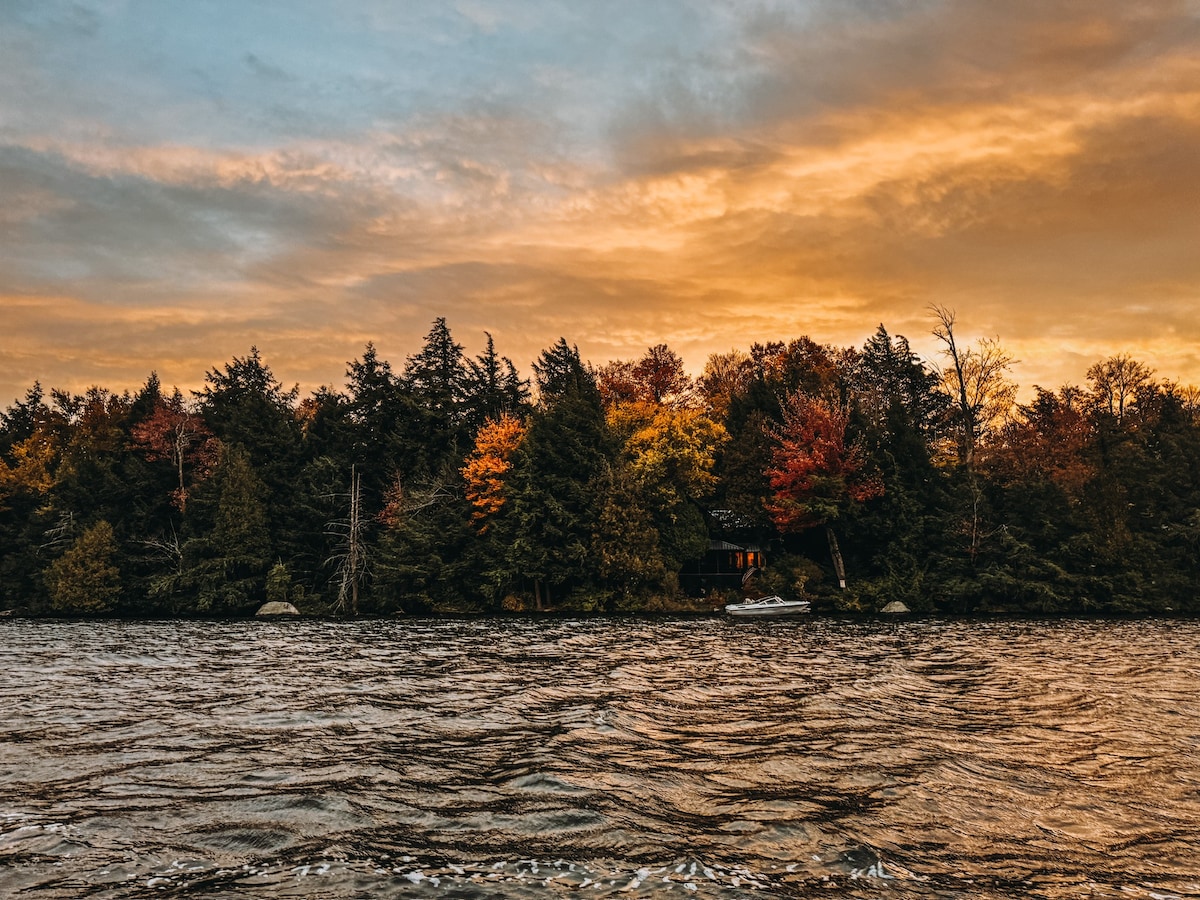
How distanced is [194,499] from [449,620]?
95.6ft

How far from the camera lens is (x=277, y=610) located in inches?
2238

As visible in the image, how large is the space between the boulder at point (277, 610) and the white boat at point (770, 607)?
99.9ft

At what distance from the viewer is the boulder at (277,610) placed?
185 ft

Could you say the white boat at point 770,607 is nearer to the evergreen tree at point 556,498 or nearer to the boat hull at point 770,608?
the boat hull at point 770,608

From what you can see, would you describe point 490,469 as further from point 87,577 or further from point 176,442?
point 87,577

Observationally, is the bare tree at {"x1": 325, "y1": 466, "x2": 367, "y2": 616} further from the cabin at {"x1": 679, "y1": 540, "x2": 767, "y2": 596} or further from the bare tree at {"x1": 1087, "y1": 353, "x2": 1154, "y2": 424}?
the bare tree at {"x1": 1087, "y1": 353, "x2": 1154, "y2": 424}

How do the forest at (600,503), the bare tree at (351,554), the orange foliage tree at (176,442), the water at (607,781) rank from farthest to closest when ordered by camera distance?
the orange foliage tree at (176,442), the bare tree at (351,554), the forest at (600,503), the water at (607,781)

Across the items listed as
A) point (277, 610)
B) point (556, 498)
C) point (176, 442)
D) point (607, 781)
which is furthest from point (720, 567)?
point (607, 781)

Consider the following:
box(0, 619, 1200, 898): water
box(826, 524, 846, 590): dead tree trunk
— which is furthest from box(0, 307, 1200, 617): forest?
box(0, 619, 1200, 898): water

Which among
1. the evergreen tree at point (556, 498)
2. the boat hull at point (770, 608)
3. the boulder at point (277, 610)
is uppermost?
the evergreen tree at point (556, 498)

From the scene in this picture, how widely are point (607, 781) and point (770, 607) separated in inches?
1476

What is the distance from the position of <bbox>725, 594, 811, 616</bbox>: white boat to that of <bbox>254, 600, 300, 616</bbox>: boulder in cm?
3046

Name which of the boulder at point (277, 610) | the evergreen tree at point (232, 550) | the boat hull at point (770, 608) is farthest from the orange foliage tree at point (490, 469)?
the boat hull at point (770, 608)

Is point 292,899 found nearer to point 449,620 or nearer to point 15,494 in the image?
point 449,620
